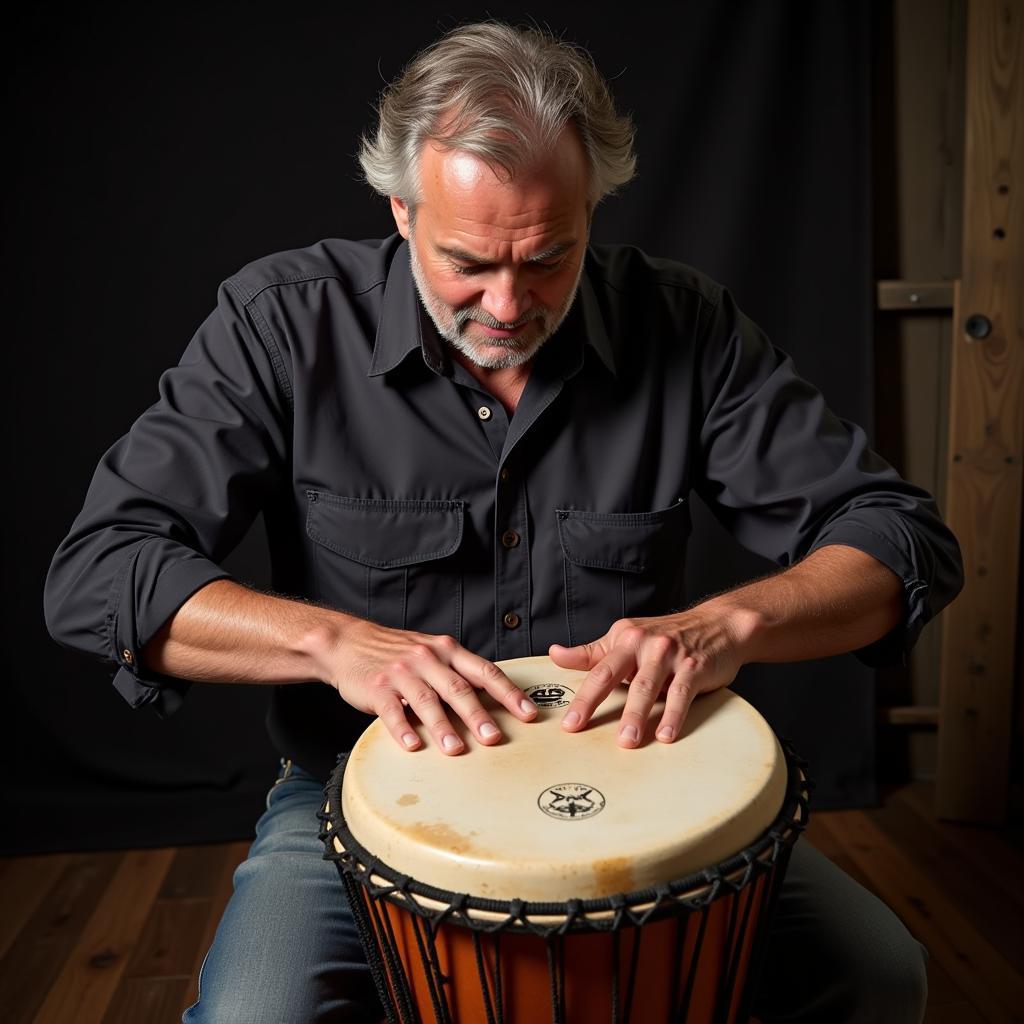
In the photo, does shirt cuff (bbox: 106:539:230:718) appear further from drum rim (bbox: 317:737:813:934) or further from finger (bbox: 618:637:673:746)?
finger (bbox: 618:637:673:746)

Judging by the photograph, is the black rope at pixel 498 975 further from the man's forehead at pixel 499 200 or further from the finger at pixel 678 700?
the man's forehead at pixel 499 200

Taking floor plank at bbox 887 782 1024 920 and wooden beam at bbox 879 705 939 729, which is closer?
floor plank at bbox 887 782 1024 920

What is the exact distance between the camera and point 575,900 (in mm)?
1072

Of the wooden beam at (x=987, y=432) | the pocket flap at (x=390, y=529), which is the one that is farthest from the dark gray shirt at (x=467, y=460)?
the wooden beam at (x=987, y=432)

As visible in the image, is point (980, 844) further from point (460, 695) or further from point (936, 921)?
point (460, 695)

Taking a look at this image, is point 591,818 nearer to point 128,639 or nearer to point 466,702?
point 466,702

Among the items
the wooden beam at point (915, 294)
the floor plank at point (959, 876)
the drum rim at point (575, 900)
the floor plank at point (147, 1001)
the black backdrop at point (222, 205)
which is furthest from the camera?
the wooden beam at point (915, 294)

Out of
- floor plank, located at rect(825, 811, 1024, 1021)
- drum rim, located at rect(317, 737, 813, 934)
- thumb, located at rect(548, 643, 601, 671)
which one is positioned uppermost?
thumb, located at rect(548, 643, 601, 671)

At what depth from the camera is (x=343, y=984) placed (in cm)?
147

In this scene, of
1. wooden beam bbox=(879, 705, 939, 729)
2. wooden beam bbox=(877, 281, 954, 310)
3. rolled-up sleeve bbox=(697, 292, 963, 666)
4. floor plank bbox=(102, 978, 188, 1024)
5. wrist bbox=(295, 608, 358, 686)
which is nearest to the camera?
wrist bbox=(295, 608, 358, 686)

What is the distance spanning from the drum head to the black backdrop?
1700 millimetres

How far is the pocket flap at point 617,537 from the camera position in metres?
1.78

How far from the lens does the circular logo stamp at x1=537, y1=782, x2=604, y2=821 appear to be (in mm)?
1142

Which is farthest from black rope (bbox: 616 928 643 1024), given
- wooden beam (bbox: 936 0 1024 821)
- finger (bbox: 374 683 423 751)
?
wooden beam (bbox: 936 0 1024 821)
